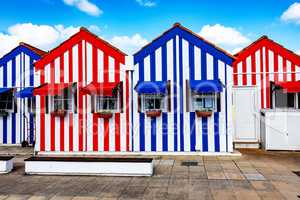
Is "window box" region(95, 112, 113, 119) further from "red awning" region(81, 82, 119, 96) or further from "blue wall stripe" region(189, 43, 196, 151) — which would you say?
"blue wall stripe" region(189, 43, 196, 151)

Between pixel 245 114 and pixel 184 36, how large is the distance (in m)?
4.65

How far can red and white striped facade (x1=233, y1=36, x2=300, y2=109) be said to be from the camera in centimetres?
1170

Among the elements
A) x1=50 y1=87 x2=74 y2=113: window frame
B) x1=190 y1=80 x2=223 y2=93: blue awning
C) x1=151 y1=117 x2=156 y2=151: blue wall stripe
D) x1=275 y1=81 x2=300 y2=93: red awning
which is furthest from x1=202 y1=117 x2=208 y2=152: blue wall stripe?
x1=50 y1=87 x2=74 y2=113: window frame

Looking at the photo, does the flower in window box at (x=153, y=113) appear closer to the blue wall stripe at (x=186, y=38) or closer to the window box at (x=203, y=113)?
the window box at (x=203, y=113)

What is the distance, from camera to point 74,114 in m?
10.8

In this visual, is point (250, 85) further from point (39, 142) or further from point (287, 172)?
point (39, 142)

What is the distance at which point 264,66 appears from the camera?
11.9 metres

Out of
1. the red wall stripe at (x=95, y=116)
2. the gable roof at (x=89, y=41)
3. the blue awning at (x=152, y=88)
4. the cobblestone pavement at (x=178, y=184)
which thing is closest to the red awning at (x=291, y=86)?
the cobblestone pavement at (x=178, y=184)

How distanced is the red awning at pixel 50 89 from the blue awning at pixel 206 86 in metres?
4.96

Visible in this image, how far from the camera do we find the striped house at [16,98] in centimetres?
1271

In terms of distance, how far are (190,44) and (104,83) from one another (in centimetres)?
365

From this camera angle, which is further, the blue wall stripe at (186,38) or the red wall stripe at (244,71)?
the red wall stripe at (244,71)

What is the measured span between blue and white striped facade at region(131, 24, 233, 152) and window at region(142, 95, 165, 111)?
282 mm

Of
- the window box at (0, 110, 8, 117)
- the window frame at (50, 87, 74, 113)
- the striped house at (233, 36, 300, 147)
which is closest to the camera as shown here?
the window frame at (50, 87, 74, 113)
